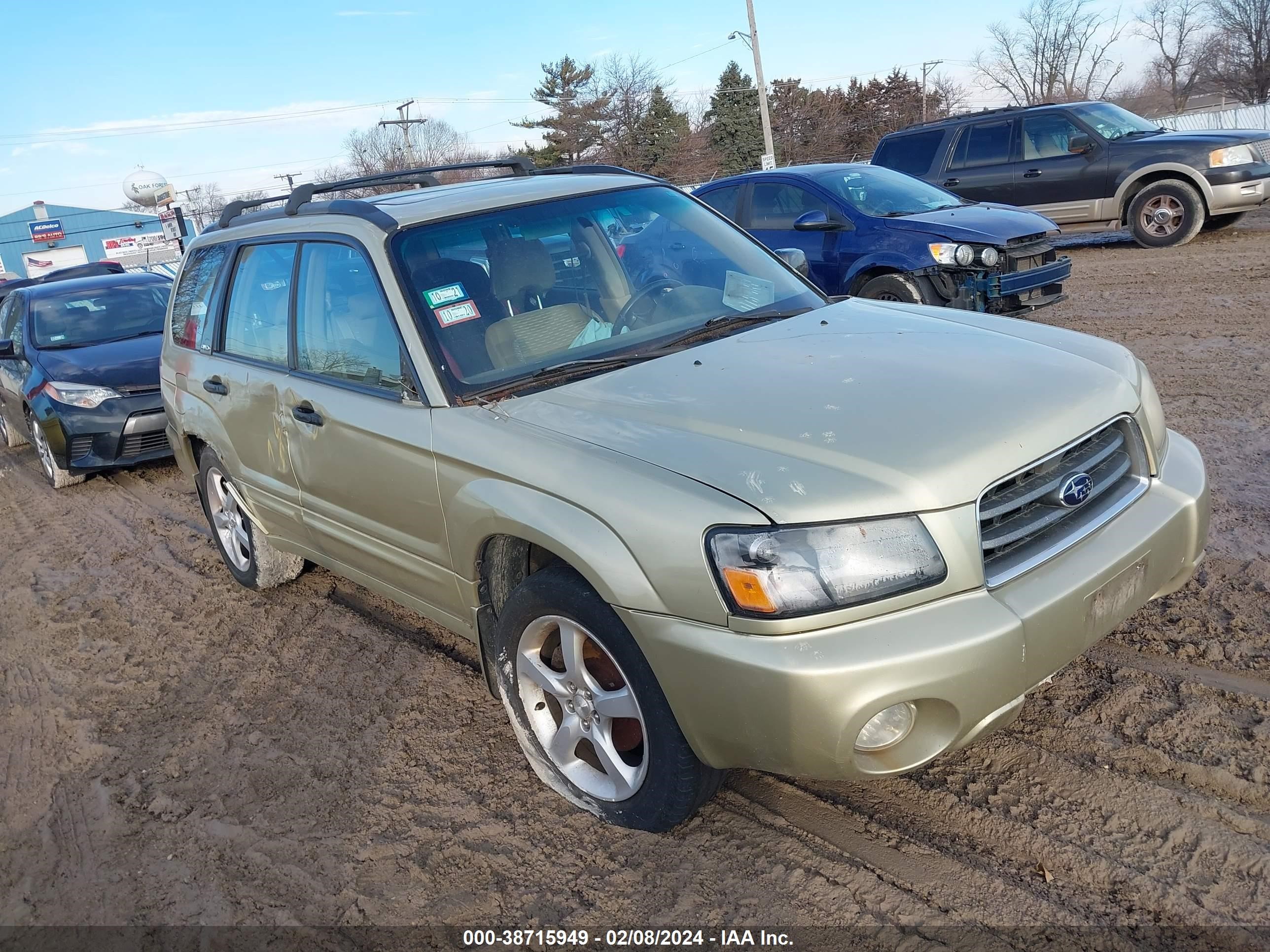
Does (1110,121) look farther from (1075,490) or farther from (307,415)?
(307,415)

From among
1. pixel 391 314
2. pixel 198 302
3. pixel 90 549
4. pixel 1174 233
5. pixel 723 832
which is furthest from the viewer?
pixel 1174 233

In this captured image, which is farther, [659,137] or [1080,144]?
[659,137]

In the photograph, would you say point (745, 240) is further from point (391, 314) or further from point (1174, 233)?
point (1174, 233)

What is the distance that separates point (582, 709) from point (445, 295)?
1.51m

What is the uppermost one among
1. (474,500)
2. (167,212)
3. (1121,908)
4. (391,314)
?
(167,212)

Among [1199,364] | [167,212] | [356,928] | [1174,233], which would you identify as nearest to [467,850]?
[356,928]

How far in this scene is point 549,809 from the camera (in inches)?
122

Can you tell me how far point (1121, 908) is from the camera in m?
2.35

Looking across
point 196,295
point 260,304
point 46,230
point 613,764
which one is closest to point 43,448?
point 196,295

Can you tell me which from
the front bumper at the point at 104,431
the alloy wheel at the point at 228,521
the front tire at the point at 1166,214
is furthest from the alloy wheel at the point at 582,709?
the front tire at the point at 1166,214

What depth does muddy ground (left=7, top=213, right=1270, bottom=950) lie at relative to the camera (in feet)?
8.15

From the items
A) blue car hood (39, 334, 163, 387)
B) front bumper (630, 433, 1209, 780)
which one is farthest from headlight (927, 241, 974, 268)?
blue car hood (39, 334, 163, 387)

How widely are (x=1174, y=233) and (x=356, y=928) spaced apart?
12590mm

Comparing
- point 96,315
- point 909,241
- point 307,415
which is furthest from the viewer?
point 96,315
